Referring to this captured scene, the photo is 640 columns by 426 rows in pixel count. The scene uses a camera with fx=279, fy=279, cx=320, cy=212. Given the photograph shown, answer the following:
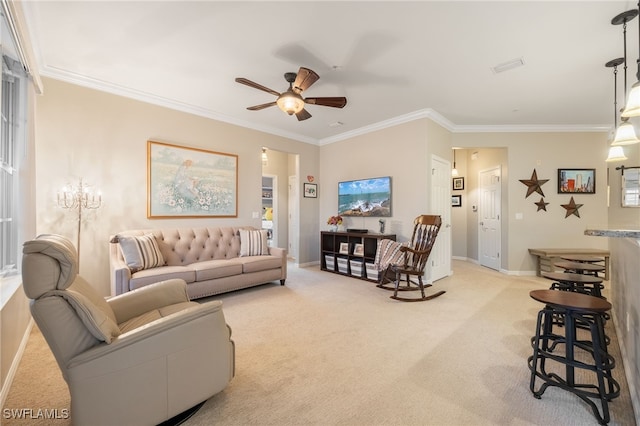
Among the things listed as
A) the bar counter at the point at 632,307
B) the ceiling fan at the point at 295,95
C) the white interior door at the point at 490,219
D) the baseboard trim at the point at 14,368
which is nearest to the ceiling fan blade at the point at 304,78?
the ceiling fan at the point at 295,95

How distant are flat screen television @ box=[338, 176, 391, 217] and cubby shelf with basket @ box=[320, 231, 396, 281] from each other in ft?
1.61

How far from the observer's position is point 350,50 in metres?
2.74

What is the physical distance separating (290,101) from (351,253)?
10.2 ft

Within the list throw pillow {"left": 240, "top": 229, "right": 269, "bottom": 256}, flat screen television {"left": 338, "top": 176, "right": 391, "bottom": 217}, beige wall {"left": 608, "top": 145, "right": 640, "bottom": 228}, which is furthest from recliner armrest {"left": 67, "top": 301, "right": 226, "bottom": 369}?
beige wall {"left": 608, "top": 145, "right": 640, "bottom": 228}

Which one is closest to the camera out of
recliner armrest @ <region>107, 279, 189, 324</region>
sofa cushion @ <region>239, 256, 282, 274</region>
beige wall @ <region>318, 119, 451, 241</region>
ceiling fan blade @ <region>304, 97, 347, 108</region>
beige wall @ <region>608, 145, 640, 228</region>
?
recliner armrest @ <region>107, 279, 189, 324</region>

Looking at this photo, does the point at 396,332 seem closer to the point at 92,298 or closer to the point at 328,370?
the point at 328,370

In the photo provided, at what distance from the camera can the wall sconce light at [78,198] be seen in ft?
10.8

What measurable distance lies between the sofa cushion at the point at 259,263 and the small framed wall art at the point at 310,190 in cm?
208

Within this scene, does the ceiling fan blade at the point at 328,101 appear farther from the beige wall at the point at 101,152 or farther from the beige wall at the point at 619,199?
the beige wall at the point at 619,199

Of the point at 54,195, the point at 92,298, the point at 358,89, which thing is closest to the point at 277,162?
the point at 358,89

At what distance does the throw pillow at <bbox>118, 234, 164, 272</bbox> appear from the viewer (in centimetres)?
324

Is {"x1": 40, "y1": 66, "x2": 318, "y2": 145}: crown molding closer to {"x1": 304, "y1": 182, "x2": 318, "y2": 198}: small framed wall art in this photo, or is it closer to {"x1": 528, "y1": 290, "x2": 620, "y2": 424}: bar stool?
{"x1": 304, "y1": 182, "x2": 318, "y2": 198}: small framed wall art

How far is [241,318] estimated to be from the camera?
9.93ft

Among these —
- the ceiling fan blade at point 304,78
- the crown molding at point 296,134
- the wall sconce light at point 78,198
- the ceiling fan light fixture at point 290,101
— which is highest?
the crown molding at point 296,134
